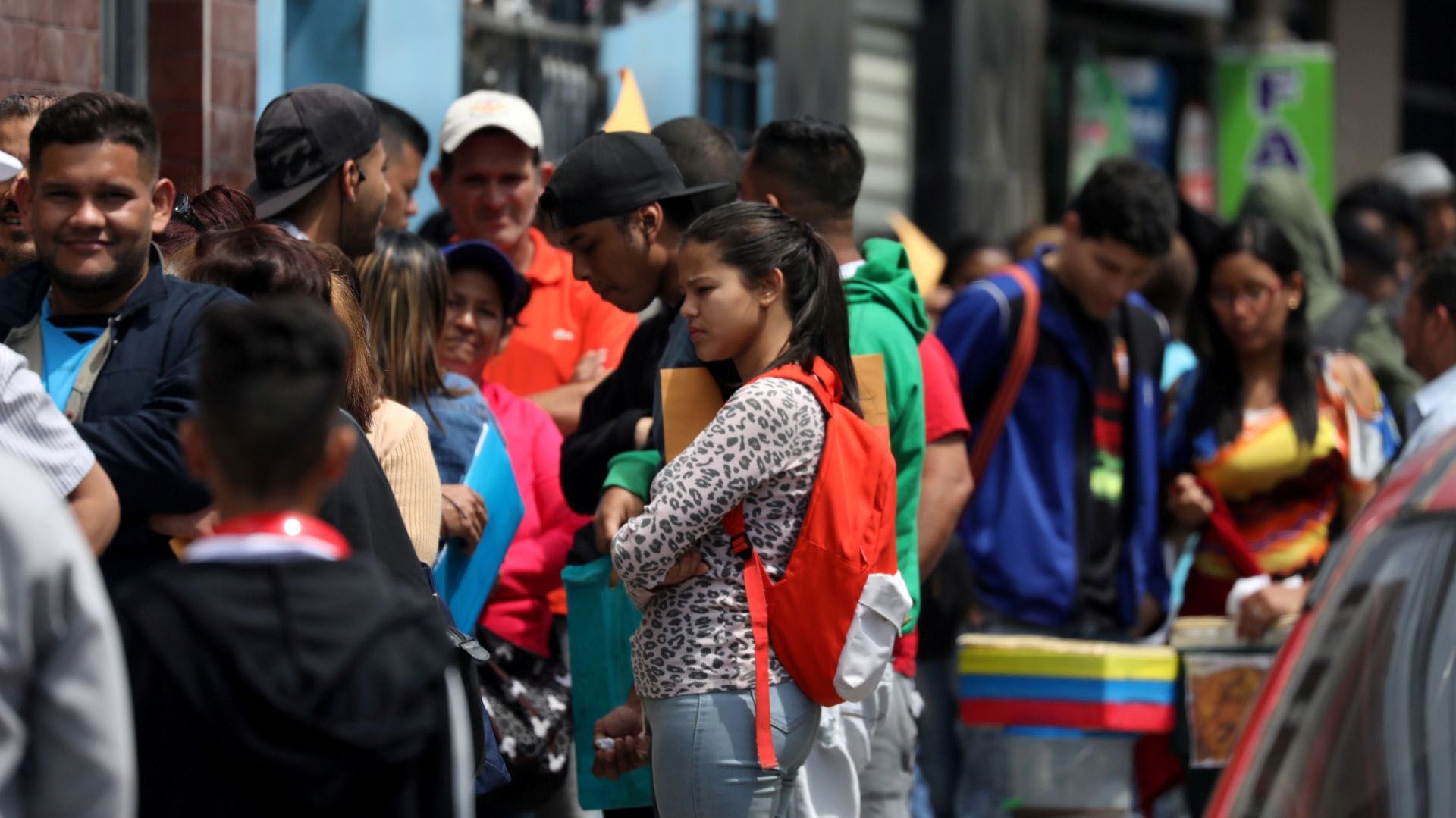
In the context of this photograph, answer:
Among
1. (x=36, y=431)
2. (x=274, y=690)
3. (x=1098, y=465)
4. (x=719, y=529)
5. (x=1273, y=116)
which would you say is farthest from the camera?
(x=1273, y=116)

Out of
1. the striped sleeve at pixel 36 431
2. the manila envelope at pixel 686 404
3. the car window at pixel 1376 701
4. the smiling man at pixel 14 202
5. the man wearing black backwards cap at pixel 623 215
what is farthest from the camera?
the man wearing black backwards cap at pixel 623 215

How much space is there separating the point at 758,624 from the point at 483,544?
979 millimetres

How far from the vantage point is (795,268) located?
3832 millimetres

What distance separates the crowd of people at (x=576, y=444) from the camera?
92.1 inches

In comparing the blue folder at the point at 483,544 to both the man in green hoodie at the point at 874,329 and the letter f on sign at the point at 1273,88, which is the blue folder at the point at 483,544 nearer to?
the man in green hoodie at the point at 874,329

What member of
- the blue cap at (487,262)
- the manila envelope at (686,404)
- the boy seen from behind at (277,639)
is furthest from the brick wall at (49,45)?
the boy seen from behind at (277,639)

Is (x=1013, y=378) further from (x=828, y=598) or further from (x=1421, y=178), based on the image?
(x=1421, y=178)

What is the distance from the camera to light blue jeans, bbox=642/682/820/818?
362 cm

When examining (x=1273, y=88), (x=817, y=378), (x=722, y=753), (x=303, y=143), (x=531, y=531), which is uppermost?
(x=1273, y=88)

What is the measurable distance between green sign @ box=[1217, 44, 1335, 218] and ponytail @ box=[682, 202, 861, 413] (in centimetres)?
1112

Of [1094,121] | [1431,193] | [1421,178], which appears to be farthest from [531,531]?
[1094,121]

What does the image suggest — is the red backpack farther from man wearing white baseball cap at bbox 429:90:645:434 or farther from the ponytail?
man wearing white baseball cap at bbox 429:90:645:434

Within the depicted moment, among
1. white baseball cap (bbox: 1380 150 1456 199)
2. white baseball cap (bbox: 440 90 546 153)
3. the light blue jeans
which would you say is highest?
white baseball cap (bbox: 1380 150 1456 199)

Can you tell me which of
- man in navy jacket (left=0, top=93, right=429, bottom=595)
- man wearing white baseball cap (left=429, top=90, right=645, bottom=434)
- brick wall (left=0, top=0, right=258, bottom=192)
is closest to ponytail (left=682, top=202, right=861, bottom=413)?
man in navy jacket (left=0, top=93, right=429, bottom=595)
